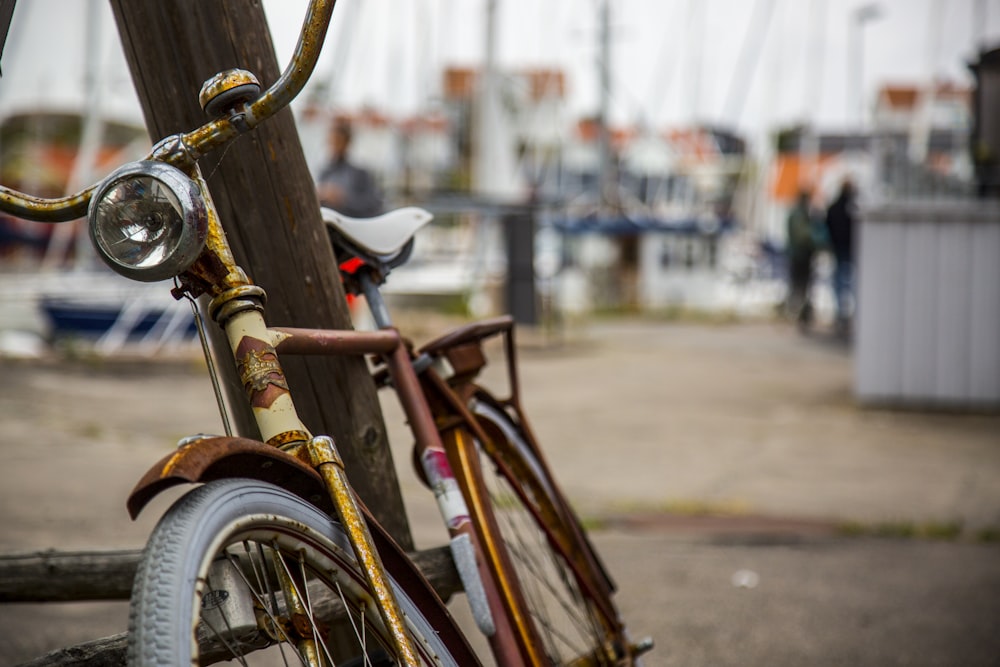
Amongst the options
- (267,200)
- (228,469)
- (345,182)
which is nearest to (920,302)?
(345,182)

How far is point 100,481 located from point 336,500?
4.26 meters

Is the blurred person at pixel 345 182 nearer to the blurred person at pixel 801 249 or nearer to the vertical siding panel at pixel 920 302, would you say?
the vertical siding panel at pixel 920 302

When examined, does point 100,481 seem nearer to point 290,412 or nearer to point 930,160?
point 290,412

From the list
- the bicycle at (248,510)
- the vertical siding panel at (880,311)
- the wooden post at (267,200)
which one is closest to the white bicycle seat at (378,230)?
the wooden post at (267,200)

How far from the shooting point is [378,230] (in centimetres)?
254

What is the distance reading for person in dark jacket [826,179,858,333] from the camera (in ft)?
49.7

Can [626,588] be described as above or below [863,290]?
below

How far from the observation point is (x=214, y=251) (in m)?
1.68

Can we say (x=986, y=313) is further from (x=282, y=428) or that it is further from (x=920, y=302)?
(x=282, y=428)

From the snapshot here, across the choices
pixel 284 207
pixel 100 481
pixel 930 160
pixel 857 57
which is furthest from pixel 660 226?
pixel 284 207

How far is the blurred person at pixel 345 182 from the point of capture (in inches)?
345

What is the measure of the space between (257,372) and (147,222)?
28 centimetres

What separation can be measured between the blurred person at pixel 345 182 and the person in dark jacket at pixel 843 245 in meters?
8.25

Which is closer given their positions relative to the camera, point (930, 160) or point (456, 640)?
point (456, 640)
